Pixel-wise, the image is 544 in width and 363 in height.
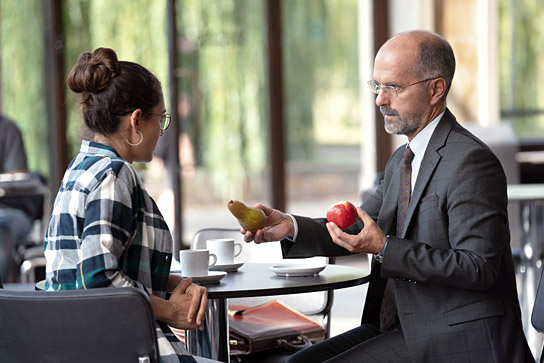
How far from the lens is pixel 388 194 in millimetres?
2629

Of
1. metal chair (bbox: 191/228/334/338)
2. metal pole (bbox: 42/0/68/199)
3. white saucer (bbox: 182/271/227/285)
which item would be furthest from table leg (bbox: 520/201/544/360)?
metal pole (bbox: 42/0/68/199)

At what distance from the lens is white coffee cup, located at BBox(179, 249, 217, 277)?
8.25 feet

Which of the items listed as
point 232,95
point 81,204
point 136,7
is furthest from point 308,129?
point 81,204

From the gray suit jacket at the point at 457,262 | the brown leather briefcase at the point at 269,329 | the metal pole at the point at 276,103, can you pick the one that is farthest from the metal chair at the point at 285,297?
the metal pole at the point at 276,103

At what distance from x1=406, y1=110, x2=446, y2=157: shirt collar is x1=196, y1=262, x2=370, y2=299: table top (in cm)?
41

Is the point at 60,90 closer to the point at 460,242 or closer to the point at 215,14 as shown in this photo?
the point at 215,14

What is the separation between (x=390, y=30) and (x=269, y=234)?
17.8 ft

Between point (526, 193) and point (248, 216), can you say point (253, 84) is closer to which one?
point (526, 193)

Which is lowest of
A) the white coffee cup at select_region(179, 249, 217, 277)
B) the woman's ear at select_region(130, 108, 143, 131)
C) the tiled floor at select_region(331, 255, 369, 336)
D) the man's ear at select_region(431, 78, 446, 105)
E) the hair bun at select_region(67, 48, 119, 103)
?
the tiled floor at select_region(331, 255, 369, 336)

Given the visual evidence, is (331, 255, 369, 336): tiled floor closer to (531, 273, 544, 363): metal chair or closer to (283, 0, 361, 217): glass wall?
(283, 0, 361, 217): glass wall

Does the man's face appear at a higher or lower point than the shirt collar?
higher

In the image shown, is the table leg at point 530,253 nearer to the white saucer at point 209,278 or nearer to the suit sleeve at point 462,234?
the suit sleeve at point 462,234

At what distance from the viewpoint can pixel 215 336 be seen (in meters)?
2.61

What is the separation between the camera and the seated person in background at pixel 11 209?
5254 millimetres
